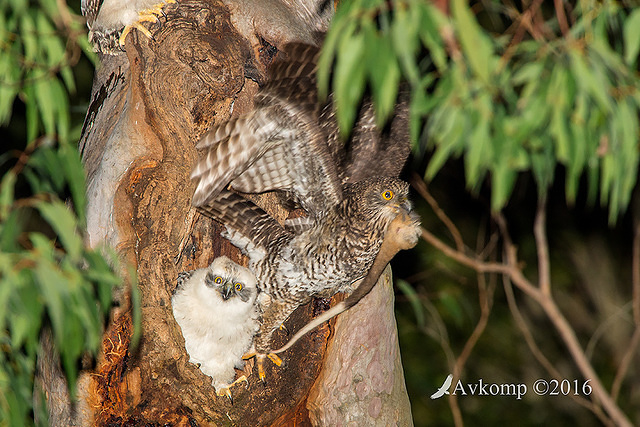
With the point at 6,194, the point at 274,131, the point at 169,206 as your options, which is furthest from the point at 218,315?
the point at 6,194

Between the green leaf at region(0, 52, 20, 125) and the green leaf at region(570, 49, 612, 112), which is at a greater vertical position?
the green leaf at region(570, 49, 612, 112)

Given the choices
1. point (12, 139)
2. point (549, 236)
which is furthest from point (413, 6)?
point (549, 236)

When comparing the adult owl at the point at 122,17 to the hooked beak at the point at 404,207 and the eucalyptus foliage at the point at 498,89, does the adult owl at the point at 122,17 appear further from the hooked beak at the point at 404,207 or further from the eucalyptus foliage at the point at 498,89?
the eucalyptus foliage at the point at 498,89

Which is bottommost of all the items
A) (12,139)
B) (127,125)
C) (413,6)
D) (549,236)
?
(549,236)

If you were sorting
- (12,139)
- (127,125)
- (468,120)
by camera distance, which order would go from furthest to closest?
1. (12,139)
2. (127,125)
3. (468,120)

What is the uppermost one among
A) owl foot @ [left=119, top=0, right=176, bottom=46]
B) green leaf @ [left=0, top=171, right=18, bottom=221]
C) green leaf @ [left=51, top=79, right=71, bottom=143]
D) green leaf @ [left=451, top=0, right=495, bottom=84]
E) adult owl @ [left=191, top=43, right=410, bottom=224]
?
green leaf @ [left=451, top=0, right=495, bottom=84]

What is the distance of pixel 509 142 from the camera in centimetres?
182

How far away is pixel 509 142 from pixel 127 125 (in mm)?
1995

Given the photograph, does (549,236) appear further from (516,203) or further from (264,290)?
(264,290)

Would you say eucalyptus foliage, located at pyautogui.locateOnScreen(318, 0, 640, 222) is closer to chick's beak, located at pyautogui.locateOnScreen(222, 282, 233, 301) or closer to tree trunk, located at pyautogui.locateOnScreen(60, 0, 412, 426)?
tree trunk, located at pyautogui.locateOnScreen(60, 0, 412, 426)

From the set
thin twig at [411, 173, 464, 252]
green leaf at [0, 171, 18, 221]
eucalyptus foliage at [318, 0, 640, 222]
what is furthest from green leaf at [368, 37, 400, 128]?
thin twig at [411, 173, 464, 252]

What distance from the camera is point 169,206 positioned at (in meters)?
3.25

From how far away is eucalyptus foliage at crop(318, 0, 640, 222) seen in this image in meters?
1.64

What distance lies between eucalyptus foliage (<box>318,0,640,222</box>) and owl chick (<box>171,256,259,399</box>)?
1.77 meters
